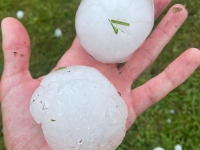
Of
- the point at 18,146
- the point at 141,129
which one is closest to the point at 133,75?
the point at 141,129

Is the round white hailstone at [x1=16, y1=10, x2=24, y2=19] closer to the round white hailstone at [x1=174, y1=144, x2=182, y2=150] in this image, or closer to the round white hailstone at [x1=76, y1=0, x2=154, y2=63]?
the round white hailstone at [x1=76, y1=0, x2=154, y2=63]

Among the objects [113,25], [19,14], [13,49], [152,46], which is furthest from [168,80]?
[19,14]

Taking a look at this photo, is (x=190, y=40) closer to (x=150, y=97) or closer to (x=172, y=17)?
(x=172, y=17)

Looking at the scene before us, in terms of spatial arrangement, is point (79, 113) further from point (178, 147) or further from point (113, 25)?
point (178, 147)

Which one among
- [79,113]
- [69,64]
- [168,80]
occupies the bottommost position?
[69,64]

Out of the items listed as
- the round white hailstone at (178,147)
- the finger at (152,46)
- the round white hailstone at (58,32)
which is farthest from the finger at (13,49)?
the round white hailstone at (178,147)

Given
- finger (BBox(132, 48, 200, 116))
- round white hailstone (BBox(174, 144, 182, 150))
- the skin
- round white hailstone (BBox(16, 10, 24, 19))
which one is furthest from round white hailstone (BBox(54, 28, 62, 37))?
round white hailstone (BBox(174, 144, 182, 150))
